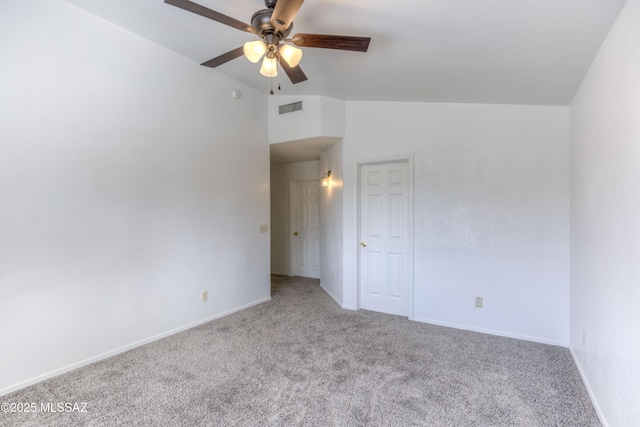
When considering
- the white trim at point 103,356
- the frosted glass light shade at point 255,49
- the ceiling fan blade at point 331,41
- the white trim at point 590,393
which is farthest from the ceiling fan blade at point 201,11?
the white trim at point 590,393

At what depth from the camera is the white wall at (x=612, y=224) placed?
1489 mm

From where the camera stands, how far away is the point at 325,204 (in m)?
4.85

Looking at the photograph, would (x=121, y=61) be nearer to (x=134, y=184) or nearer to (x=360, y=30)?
(x=134, y=184)

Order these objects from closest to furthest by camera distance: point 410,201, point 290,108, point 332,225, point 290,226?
point 410,201 < point 290,108 < point 332,225 < point 290,226

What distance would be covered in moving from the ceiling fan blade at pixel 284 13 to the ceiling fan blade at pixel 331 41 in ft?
0.38

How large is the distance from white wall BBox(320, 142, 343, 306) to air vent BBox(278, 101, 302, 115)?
737 millimetres

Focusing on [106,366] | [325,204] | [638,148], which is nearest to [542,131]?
[638,148]

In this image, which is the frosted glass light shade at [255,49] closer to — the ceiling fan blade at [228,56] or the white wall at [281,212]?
the ceiling fan blade at [228,56]

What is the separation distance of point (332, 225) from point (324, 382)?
2505 mm

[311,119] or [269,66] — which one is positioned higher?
[311,119]

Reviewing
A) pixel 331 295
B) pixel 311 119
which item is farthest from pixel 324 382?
pixel 311 119

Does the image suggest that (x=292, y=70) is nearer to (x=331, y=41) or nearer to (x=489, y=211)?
(x=331, y=41)

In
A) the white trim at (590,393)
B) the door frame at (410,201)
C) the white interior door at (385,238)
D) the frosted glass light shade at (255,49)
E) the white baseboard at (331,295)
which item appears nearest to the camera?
the white trim at (590,393)

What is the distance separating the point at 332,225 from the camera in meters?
4.53
